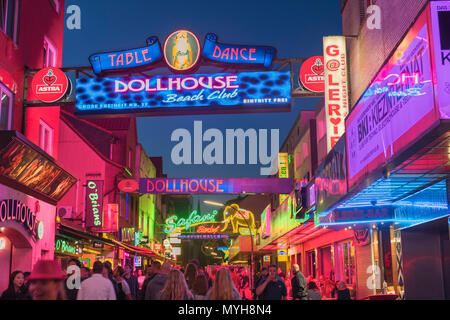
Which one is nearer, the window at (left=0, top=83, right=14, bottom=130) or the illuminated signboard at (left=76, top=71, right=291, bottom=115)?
the window at (left=0, top=83, right=14, bottom=130)

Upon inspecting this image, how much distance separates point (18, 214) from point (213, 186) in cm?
1484

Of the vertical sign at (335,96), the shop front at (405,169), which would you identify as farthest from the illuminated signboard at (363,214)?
the vertical sign at (335,96)

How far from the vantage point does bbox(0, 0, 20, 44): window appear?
14.8m

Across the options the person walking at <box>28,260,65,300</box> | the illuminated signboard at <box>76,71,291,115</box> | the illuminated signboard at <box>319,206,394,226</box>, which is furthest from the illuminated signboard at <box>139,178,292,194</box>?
the person walking at <box>28,260,65,300</box>

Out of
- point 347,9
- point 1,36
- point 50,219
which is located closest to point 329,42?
point 347,9

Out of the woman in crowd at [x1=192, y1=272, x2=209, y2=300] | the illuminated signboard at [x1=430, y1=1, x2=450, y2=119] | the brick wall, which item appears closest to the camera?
the illuminated signboard at [x1=430, y1=1, x2=450, y2=119]

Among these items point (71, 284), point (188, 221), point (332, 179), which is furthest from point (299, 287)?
point (188, 221)

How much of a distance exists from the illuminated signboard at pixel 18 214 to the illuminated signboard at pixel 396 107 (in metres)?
8.33

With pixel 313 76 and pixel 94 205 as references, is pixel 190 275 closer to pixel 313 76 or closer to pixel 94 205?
pixel 313 76

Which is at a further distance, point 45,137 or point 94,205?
point 94,205

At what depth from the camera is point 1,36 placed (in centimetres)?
1440

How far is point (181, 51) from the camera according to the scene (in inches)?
642

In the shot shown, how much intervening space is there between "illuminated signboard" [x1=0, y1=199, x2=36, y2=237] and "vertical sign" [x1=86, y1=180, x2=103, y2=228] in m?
10.4

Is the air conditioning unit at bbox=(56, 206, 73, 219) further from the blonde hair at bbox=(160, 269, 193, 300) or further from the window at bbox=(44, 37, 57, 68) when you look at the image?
the blonde hair at bbox=(160, 269, 193, 300)
